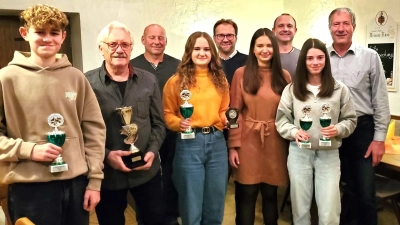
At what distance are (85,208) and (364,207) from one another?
1805 millimetres

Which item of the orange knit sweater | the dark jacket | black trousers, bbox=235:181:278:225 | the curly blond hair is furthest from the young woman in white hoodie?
the curly blond hair

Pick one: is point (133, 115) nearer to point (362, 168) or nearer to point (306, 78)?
point (306, 78)

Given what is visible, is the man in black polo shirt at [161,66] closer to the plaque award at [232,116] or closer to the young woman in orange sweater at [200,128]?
the young woman in orange sweater at [200,128]

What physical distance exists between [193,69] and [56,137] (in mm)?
985

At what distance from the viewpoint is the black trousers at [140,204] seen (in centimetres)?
199

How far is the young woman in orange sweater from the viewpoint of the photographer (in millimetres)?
2229

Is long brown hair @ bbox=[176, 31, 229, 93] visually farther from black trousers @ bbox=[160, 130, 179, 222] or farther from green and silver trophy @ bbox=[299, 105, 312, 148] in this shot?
black trousers @ bbox=[160, 130, 179, 222]

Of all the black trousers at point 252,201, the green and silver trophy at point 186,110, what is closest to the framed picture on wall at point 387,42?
the black trousers at point 252,201

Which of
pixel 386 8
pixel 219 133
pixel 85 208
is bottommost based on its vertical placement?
pixel 85 208

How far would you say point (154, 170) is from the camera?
2.03m

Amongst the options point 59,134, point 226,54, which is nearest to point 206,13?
point 226,54

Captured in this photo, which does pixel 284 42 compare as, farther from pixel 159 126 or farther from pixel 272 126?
pixel 159 126

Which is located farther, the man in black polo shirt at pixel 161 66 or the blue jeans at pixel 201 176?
the man in black polo shirt at pixel 161 66

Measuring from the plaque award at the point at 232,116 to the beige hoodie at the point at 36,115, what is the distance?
882 millimetres
